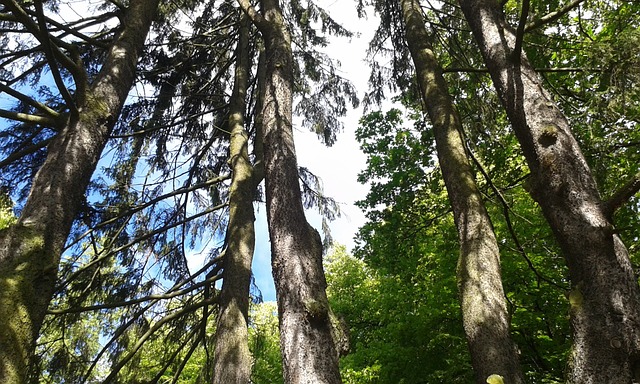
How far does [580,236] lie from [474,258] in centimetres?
87

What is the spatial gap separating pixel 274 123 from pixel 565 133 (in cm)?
296

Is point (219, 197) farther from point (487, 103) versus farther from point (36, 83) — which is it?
point (487, 103)

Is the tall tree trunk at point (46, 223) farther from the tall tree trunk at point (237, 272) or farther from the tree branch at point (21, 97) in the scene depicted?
the tall tree trunk at point (237, 272)

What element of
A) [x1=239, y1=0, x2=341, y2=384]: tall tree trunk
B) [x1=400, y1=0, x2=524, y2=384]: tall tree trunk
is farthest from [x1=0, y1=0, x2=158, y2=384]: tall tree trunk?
[x1=400, y1=0, x2=524, y2=384]: tall tree trunk

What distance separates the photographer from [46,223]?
335 centimetres

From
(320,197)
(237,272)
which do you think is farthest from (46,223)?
(320,197)

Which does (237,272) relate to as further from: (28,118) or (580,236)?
(580,236)

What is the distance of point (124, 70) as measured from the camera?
461 centimetres

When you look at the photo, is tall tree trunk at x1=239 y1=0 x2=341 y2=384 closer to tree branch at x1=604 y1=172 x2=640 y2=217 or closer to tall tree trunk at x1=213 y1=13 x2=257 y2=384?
tall tree trunk at x1=213 y1=13 x2=257 y2=384

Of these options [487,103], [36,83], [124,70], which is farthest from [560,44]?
[36,83]

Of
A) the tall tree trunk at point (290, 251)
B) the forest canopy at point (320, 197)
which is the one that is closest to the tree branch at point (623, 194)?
the forest canopy at point (320, 197)

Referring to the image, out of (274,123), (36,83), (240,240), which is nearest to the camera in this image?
(274,123)

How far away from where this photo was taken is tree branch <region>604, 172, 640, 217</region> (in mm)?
2346

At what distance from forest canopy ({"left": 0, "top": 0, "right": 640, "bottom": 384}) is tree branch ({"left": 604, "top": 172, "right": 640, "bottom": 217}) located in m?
0.01
